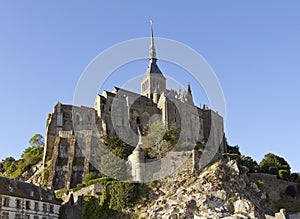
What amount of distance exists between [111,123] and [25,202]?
30031 mm

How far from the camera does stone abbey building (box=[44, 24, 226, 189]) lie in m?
55.9

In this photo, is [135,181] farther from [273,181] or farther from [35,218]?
[273,181]

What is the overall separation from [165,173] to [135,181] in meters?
3.60

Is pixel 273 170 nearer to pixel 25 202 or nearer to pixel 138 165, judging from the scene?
pixel 138 165

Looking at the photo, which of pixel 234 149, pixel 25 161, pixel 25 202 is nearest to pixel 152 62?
pixel 234 149

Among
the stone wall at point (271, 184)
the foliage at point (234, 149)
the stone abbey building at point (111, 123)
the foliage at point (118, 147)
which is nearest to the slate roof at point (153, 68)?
the stone abbey building at point (111, 123)

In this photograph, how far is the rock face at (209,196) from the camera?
40812mm

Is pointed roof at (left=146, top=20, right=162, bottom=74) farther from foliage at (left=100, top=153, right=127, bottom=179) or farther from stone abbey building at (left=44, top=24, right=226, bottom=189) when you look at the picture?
foliage at (left=100, top=153, right=127, bottom=179)

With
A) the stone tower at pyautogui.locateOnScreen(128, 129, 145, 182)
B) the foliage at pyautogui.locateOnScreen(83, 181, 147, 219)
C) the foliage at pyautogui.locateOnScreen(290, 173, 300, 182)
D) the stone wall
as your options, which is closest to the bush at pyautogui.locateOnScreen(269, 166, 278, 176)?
the foliage at pyautogui.locateOnScreen(290, 173, 300, 182)

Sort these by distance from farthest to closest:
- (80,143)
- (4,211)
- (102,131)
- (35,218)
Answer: (102,131), (80,143), (35,218), (4,211)

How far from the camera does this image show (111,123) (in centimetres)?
6950

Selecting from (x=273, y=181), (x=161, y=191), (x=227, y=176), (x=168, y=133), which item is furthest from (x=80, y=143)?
(x=273, y=181)

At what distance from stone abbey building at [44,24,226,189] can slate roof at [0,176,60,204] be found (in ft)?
27.6

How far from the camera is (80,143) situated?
5734 cm
